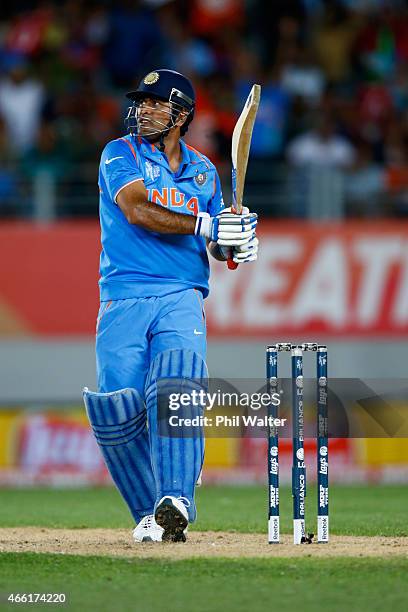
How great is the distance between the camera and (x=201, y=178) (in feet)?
23.9

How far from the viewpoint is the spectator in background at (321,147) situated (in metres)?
14.1

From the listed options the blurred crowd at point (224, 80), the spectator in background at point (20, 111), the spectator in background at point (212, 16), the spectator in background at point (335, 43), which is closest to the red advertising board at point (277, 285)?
the blurred crowd at point (224, 80)

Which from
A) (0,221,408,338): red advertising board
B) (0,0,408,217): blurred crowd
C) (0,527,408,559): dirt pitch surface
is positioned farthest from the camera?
(0,221,408,338): red advertising board

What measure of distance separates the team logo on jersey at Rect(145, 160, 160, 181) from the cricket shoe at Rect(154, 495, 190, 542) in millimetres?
1607

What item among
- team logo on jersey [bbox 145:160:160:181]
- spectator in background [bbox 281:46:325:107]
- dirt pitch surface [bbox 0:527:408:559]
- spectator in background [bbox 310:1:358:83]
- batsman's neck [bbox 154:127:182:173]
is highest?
spectator in background [bbox 310:1:358:83]

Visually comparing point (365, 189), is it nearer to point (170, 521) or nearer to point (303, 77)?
point (303, 77)

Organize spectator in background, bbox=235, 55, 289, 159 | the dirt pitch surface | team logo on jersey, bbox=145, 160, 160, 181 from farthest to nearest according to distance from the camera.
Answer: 1. spectator in background, bbox=235, 55, 289, 159
2. team logo on jersey, bbox=145, 160, 160, 181
3. the dirt pitch surface

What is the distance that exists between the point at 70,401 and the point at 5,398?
665 millimetres

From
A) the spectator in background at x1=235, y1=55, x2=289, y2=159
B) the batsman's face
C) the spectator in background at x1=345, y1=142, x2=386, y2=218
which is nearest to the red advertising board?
the spectator in background at x1=345, y1=142, x2=386, y2=218

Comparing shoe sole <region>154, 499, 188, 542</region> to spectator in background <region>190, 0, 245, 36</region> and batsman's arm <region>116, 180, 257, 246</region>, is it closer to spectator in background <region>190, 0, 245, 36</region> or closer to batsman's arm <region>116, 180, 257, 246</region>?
batsman's arm <region>116, 180, 257, 246</region>

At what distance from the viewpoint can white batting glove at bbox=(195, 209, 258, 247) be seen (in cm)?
684

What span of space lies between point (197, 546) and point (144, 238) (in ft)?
5.09

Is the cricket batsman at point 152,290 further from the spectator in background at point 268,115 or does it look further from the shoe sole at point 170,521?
the spectator in background at point 268,115

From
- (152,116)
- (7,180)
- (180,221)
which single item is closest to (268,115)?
(7,180)
